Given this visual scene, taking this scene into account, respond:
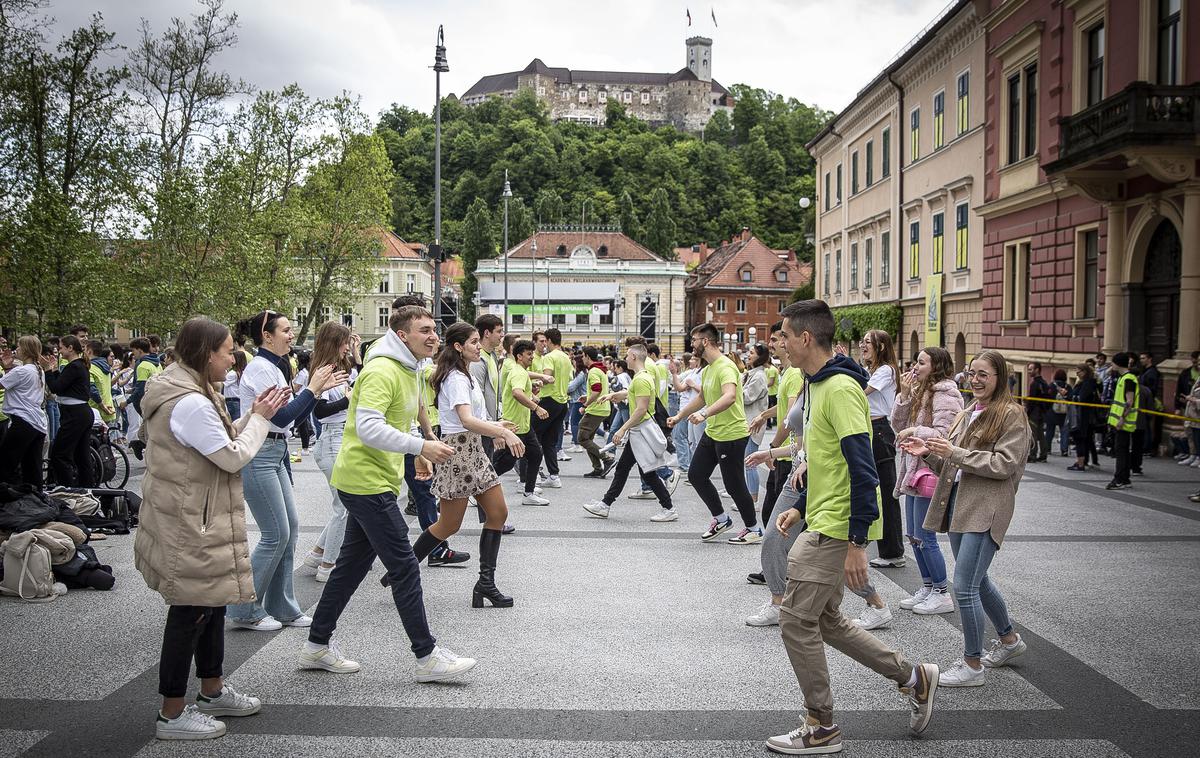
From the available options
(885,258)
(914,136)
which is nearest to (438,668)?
(914,136)

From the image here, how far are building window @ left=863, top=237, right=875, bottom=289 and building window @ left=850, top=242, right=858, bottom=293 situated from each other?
4.82ft

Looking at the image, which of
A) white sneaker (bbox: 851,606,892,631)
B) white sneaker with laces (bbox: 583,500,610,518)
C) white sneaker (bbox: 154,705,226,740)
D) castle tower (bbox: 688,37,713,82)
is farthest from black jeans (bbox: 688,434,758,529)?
castle tower (bbox: 688,37,713,82)

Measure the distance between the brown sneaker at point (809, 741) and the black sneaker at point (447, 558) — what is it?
4549 mm

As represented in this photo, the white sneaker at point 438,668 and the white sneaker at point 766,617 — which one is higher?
the white sneaker at point 438,668

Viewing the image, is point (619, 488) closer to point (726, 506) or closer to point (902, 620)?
point (726, 506)

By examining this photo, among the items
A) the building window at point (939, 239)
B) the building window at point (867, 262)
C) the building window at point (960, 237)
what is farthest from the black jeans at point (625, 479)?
the building window at point (867, 262)

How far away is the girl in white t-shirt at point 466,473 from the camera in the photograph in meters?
6.94

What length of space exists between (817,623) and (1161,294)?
18292 mm

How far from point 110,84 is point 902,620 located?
32276mm

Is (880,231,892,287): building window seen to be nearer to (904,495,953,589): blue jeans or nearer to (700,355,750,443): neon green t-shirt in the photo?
(700,355,750,443): neon green t-shirt

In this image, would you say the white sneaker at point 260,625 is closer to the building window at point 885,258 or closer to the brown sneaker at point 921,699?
the brown sneaker at point 921,699

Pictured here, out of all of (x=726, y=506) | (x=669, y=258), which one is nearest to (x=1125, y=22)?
(x=726, y=506)

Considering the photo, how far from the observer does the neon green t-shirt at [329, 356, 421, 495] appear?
5484 millimetres

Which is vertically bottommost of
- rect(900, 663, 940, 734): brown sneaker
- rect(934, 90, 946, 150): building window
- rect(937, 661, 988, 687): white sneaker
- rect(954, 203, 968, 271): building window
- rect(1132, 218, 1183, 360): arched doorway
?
rect(937, 661, 988, 687): white sneaker
